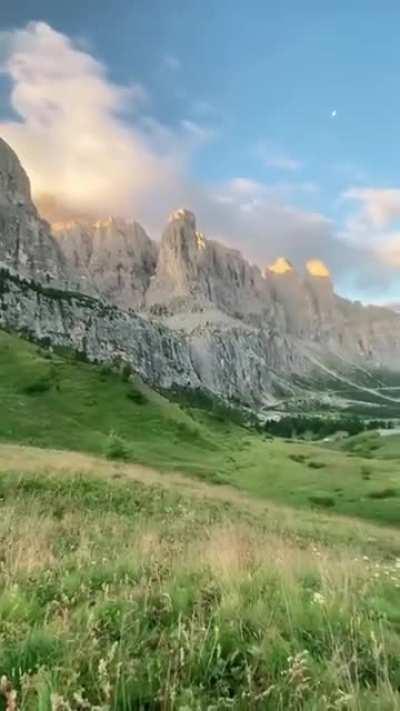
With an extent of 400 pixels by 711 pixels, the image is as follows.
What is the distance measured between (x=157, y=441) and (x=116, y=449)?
11.7 metres

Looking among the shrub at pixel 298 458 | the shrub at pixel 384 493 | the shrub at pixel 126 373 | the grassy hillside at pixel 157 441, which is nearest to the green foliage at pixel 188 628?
the grassy hillside at pixel 157 441

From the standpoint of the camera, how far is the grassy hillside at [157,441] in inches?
1822

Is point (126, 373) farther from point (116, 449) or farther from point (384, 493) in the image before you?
point (384, 493)

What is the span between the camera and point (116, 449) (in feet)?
175

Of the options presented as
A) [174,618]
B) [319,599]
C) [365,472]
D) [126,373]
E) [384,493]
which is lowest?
[384,493]

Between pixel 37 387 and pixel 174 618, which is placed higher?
pixel 174 618

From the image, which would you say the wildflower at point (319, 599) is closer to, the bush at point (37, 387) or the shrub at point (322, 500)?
the shrub at point (322, 500)

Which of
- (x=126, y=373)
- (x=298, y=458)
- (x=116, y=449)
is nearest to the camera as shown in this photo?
(x=116, y=449)

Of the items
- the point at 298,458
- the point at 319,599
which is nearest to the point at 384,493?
the point at 298,458

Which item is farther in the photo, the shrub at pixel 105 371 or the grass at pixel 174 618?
the shrub at pixel 105 371

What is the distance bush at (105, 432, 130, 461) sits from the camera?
52.1 m

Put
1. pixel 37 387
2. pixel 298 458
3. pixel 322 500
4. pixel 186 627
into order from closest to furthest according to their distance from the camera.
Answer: pixel 186 627
pixel 322 500
pixel 298 458
pixel 37 387

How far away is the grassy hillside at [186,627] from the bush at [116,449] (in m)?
40.3

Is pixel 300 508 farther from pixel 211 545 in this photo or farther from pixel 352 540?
pixel 211 545
